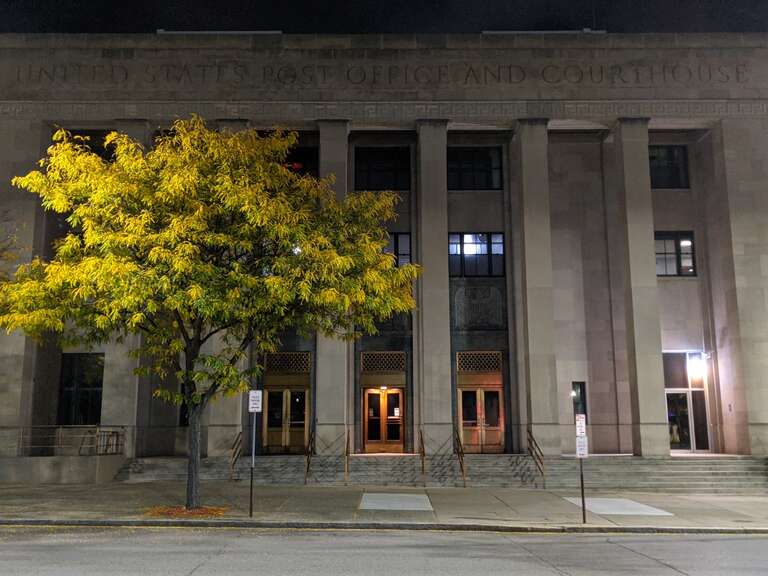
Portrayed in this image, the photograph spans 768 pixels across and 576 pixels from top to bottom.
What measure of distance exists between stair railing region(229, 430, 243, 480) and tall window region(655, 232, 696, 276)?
56.2 feet

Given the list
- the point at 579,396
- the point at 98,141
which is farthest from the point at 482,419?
the point at 98,141

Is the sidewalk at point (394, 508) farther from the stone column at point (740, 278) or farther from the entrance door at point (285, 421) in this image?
the entrance door at point (285, 421)

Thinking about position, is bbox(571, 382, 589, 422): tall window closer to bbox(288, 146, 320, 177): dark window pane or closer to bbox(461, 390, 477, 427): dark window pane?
bbox(461, 390, 477, 427): dark window pane

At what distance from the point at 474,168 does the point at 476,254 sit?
359 cm

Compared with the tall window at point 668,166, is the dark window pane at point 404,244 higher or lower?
lower

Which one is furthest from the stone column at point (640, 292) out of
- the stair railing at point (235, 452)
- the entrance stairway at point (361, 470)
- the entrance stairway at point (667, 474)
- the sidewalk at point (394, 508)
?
the stair railing at point (235, 452)

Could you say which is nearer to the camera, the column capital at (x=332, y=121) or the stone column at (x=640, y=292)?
the stone column at (x=640, y=292)

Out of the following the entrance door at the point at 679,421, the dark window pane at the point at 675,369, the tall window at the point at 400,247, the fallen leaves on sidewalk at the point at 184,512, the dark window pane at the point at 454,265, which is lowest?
the fallen leaves on sidewalk at the point at 184,512

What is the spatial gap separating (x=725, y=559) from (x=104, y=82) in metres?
25.0

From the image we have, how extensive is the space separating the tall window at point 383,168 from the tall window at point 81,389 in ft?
40.1

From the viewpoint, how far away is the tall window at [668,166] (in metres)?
29.4

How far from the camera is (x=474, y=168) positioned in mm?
29578

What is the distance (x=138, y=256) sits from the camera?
16375 millimetres

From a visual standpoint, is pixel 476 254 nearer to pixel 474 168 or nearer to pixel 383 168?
pixel 474 168
